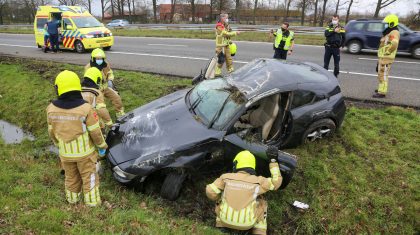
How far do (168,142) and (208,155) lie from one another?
571 millimetres

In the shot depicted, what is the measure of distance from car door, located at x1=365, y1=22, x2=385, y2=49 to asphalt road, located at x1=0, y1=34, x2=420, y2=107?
43cm

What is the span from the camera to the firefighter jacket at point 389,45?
7586 millimetres

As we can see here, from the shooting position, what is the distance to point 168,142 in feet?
Answer: 15.0

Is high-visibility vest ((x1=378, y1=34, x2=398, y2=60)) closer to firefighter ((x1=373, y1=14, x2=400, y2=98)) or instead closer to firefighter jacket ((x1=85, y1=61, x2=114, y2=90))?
firefighter ((x1=373, y1=14, x2=400, y2=98))

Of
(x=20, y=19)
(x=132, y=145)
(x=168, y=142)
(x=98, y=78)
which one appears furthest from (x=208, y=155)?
(x=20, y=19)

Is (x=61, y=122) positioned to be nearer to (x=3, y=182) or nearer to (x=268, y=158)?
(x=3, y=182)

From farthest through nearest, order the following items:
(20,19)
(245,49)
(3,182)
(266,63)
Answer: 1. (20,19)
2. (245,49)
3. (266,63)
4. (3,182)

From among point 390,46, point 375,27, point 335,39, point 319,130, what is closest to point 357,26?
point 375,27

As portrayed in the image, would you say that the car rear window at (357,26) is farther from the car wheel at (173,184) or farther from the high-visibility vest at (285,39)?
the car wheel at (173,184)

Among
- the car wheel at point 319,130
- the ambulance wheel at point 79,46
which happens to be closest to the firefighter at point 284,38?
the car wheel at point 319,130

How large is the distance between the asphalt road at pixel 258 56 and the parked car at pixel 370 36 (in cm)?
37

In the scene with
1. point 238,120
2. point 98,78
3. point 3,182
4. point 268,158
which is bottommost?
point 3,182

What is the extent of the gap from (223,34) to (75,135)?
604 centimetres

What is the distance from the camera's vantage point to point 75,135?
4070mm
